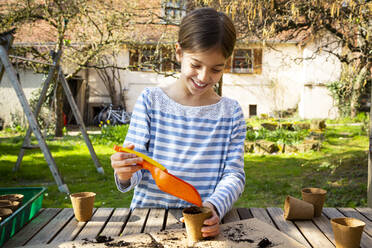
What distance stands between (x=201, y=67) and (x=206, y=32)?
136mm

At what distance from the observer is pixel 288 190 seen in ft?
15.5

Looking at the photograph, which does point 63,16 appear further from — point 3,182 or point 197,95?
point 197,95

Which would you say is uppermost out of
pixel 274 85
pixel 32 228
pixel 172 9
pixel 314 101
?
pixel 172 9

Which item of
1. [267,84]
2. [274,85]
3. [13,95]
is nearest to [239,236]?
[13,95]

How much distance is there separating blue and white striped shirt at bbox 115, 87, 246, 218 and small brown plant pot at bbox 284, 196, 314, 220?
0.28m

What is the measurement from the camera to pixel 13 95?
1105 cm

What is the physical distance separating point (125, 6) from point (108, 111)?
19.0 feet

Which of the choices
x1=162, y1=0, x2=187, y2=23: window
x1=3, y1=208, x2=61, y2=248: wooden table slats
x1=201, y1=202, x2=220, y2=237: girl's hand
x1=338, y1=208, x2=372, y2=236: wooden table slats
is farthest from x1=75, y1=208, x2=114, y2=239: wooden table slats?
x1=162, y1=0, x2=187, y2=23: window

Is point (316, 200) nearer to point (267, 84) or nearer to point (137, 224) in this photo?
point (137, 224)

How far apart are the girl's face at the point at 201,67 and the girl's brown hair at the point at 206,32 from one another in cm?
2

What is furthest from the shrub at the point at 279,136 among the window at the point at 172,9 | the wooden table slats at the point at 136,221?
the wooden table slats at the point at 136,221

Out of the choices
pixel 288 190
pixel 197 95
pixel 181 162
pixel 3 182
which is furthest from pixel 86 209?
pixel 3 182

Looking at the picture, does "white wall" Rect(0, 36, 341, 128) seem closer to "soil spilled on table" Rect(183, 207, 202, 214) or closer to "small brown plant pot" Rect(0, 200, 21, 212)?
"small brown plant pot" Rect(0, 200, 21, 212)

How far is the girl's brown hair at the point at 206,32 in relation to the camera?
1.45m
